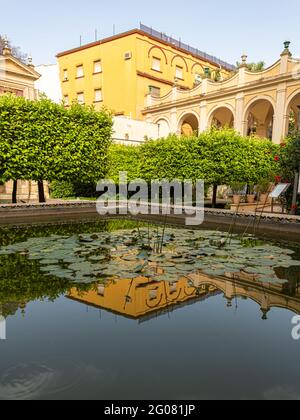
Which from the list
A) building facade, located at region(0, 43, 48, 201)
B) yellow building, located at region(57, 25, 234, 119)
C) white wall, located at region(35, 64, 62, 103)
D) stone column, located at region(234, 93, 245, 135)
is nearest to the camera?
building facade, located at region(0, 43, 48, 201)

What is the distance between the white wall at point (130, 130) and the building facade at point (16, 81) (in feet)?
22.9

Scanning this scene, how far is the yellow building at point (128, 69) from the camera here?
2816cm

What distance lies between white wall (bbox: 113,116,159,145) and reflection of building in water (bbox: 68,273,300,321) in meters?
20.5

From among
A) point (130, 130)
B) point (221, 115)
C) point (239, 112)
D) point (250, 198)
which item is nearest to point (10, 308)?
point (250, 198)

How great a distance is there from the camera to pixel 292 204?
10.4 m

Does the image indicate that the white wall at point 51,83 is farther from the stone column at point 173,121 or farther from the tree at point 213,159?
the tree at point 213,159

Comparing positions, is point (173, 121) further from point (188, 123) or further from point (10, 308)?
point (10, 308)

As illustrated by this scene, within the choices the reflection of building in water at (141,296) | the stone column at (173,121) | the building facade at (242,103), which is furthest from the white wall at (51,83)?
the reflection of building in water at (141,296)

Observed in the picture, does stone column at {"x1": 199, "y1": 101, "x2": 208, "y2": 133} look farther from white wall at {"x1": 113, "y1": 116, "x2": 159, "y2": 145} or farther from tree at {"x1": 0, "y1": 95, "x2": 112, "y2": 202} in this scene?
tree at {"x1": 0, "y1": 95, "x2": 112, "y2": 202}

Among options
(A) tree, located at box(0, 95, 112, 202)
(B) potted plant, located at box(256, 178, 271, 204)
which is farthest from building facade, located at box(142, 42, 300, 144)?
(A) tree, located at box(0, 95, 112, 202)

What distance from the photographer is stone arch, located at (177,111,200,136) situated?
27.8 meters
